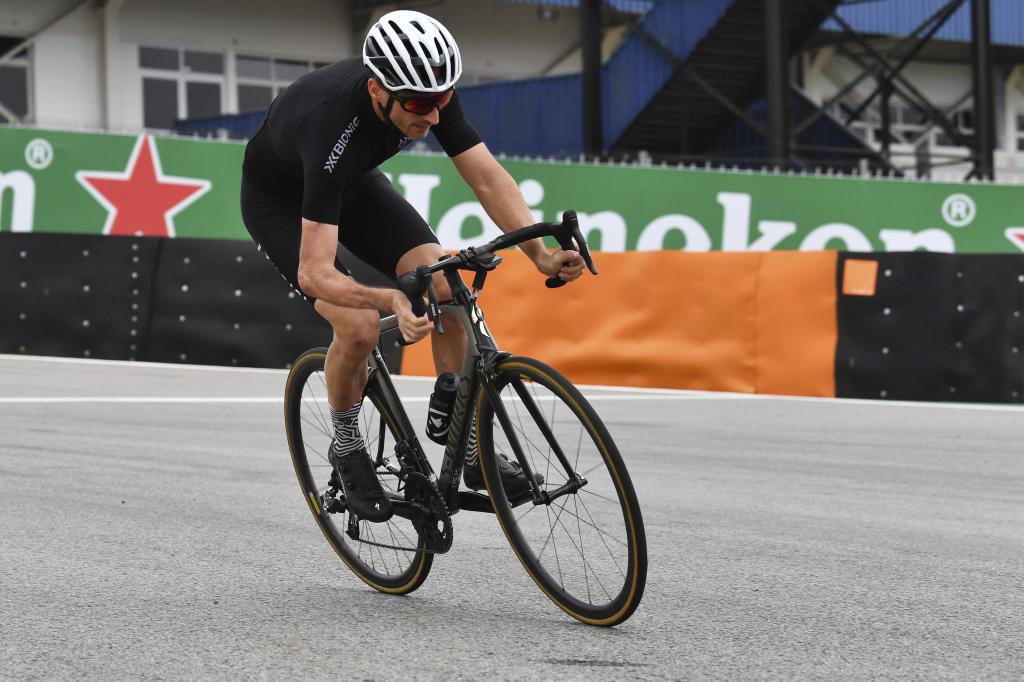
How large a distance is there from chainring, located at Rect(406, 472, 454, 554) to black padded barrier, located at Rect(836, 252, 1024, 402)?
8517mm

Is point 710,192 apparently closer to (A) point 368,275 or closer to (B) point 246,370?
(A) point 368,275

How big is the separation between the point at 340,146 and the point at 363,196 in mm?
507

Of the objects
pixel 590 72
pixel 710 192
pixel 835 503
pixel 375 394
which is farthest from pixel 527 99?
pixel 375 394

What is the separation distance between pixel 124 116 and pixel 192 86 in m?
2.08

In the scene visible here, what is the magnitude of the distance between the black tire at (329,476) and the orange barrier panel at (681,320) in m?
7.86

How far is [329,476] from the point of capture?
17.8 ft

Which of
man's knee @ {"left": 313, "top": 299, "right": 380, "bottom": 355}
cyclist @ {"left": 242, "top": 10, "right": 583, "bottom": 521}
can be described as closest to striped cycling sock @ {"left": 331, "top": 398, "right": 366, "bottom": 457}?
cyclist @ {"left": 242, "top": 10, "right": 583, "bottom": 521}

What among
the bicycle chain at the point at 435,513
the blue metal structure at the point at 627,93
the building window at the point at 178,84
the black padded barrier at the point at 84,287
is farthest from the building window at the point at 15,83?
the bicycle chain at the point at 435,513

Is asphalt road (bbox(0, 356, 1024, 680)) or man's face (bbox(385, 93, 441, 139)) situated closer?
asphalt road (bbox(0, 356, 1024, 680))

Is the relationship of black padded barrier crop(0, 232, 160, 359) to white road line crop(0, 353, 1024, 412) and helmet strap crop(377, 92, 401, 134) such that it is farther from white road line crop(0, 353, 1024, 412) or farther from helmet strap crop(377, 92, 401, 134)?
helmet strap crop(377, 92, 401, 134)

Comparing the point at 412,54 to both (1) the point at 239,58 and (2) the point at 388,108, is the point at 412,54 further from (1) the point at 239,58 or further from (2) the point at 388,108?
(1) the point at 239,58

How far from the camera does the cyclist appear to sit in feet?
14.4

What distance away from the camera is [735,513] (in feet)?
22.3

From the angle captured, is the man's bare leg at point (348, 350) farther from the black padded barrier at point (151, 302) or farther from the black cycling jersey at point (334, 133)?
the black padded barrier at point (151, 302)
